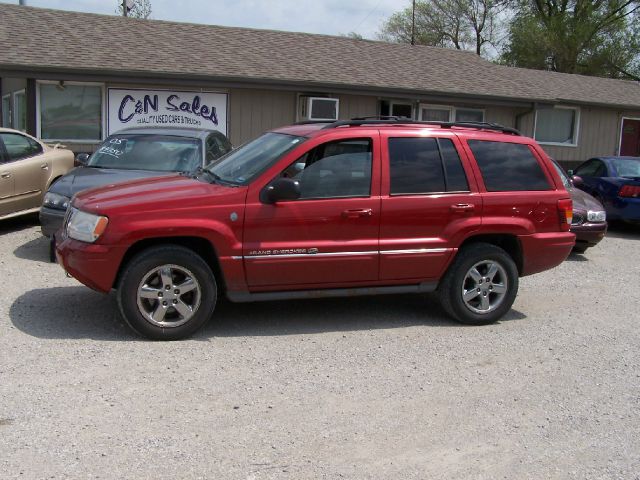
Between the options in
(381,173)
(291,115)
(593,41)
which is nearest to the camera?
(381,173)

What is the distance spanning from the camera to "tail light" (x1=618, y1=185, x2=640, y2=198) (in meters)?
12.2

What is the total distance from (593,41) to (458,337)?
3509 cm

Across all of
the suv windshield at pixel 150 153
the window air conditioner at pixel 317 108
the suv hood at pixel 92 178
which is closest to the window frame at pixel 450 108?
the window air conditioner at pixel 317 108

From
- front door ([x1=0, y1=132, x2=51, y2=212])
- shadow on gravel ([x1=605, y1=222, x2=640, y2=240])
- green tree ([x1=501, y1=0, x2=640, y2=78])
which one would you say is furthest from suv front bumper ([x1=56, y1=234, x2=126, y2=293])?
green tree ([x1=501, y1=0, x2=640, y2=78])

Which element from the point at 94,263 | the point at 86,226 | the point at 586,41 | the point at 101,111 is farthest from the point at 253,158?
the point at 586,41

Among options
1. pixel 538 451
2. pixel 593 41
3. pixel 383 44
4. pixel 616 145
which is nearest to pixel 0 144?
pixel 538 451

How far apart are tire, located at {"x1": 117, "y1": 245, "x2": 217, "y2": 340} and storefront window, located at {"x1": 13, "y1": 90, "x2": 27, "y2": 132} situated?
1087 cm

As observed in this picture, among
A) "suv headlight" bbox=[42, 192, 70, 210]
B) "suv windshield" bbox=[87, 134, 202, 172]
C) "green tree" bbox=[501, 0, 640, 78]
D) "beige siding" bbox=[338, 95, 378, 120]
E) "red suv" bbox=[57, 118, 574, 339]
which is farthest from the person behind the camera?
"green tree" bbox=[501, 0, 640, 78]

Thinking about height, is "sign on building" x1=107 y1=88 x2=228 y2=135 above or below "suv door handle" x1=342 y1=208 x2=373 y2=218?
above

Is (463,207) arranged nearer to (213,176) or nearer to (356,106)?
(213,176)

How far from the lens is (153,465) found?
3.50 m

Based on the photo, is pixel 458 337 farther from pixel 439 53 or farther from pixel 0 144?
pixel 439 53

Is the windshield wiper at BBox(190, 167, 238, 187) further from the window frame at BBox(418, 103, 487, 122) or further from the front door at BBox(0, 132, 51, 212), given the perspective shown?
the window frame at BBox(418, 103, 487, 122)

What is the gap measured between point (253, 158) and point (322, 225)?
3.07 feet
